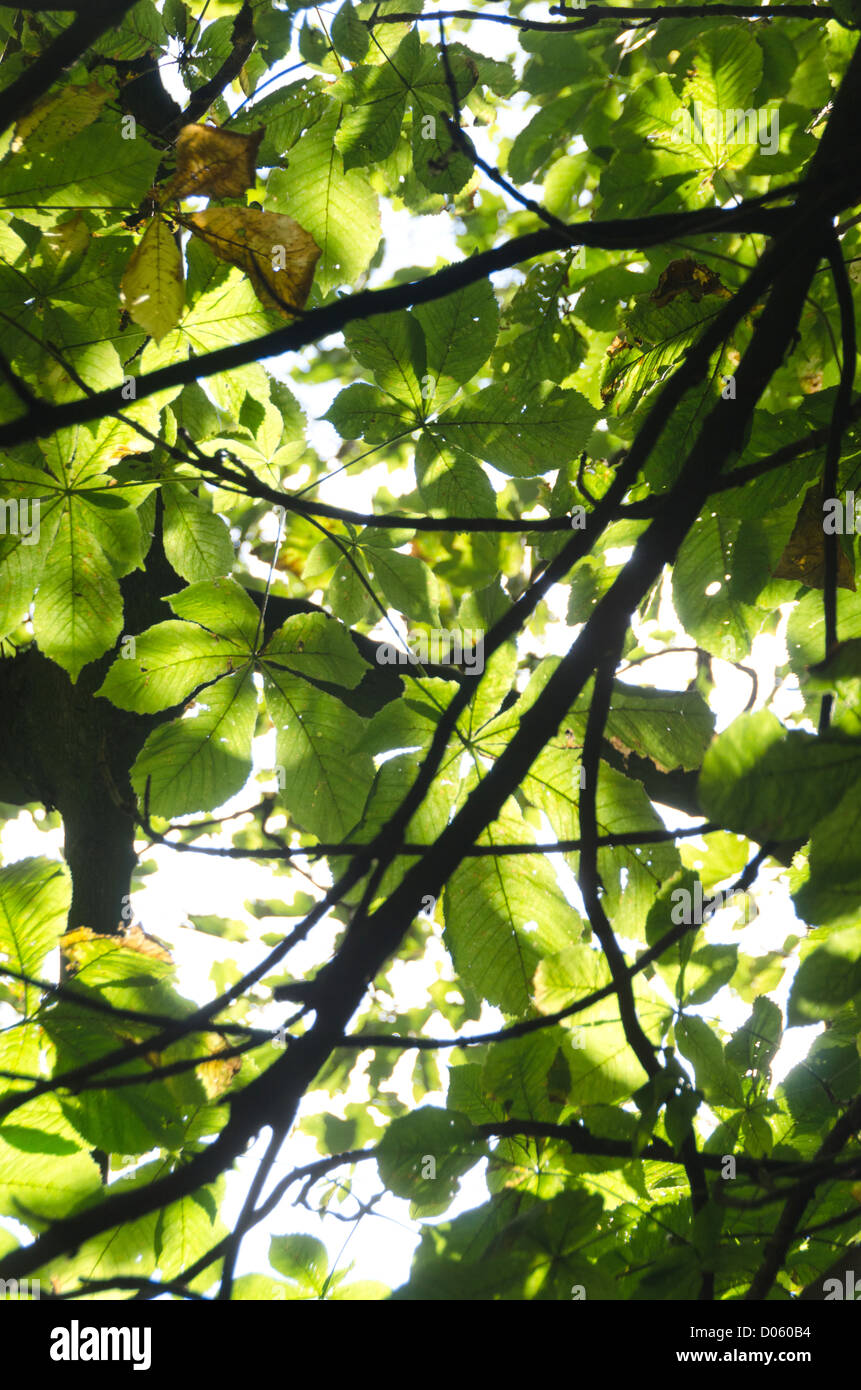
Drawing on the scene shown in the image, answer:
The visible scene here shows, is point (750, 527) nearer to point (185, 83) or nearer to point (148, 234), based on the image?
point (148, 234)

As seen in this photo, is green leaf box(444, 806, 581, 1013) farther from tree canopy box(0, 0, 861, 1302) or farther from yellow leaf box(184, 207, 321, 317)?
yellow leaf box(184, 207, 321, 317)

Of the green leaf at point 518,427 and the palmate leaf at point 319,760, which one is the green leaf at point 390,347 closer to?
the green leaf at point 518,427

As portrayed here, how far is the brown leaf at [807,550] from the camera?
Answer: 1.44 m

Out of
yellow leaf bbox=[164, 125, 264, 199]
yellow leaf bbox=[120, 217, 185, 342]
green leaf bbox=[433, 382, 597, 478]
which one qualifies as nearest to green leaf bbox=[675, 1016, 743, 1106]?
green leaf bbox=[433, 382, 597, 478]

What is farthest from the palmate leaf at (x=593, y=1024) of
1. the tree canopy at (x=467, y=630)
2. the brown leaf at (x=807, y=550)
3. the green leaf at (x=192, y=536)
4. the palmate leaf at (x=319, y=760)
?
the green leaf at (x=192, y=536)

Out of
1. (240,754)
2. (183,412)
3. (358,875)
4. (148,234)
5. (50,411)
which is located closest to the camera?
(50,411)

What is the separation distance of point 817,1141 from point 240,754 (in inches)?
54.0

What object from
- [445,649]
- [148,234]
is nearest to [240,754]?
[445,649]

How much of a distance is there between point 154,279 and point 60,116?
0.96 feet

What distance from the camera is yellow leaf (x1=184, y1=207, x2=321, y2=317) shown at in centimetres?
124

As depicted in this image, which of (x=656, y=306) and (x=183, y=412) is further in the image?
(x=183, y=412)

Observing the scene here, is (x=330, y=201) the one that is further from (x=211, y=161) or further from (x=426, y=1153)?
(x=426, y=1153)

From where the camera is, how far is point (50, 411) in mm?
777

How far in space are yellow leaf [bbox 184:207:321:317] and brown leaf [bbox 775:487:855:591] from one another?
912 mm
